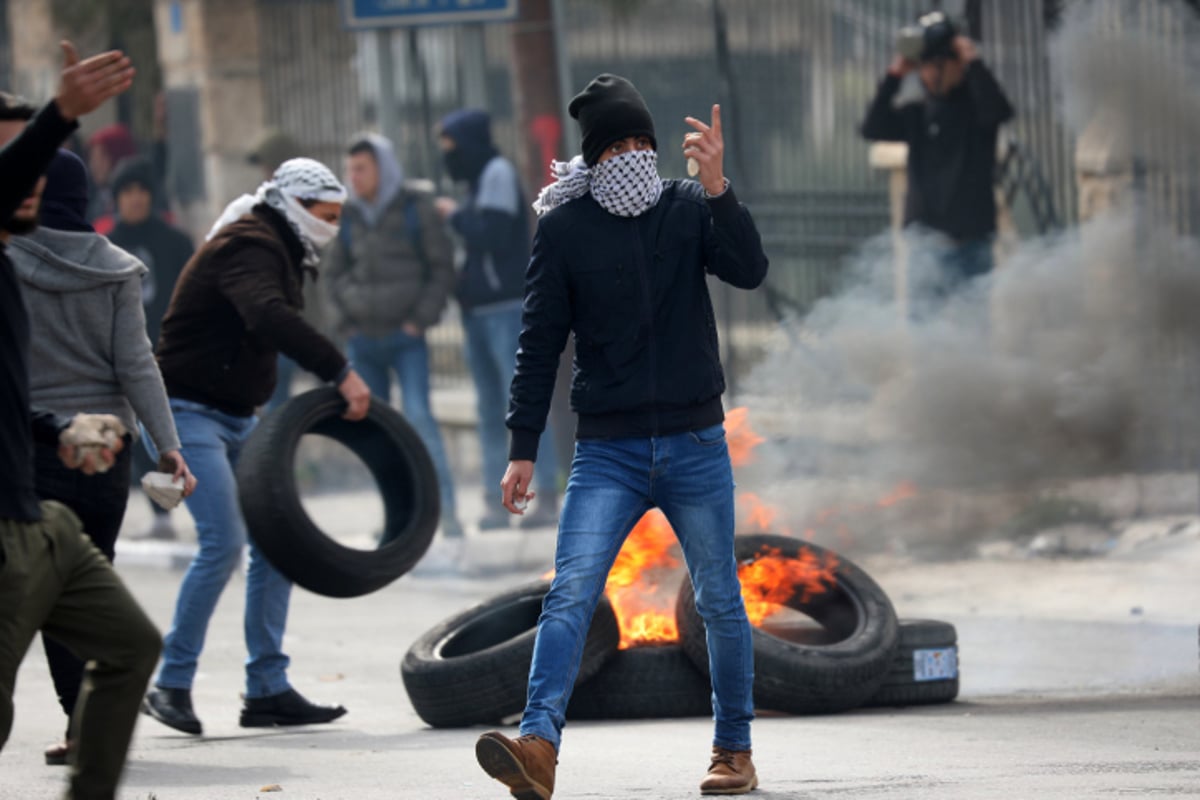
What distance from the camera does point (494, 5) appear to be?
35.3 feet

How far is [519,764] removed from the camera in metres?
4.92

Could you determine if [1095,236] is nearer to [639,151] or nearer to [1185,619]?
[1185,619]

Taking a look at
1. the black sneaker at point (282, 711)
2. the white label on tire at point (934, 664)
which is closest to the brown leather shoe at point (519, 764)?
the white label on tire at point (934, 664)

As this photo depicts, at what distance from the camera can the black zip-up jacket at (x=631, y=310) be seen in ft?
17.1

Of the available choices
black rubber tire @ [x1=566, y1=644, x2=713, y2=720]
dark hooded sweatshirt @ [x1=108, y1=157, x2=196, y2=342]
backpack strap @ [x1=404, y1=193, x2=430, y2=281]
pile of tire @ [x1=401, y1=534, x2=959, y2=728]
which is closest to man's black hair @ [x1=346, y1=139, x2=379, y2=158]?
backpack strap @ [x1=404, y1=193, x2=430, y2=281]

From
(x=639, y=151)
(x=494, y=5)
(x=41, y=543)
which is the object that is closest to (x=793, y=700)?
(x=639, y=151)

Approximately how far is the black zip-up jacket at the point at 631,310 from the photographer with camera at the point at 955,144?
5132 mm

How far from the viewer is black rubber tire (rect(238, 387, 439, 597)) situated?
669 cm

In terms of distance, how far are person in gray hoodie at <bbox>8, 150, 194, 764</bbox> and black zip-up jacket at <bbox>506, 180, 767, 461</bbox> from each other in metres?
1.10

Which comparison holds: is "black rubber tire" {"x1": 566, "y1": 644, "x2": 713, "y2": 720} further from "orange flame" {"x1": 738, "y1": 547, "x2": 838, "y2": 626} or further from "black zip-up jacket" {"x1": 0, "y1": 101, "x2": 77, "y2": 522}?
"black zip-up jacket" {"x1": 0, "y1": 101, "x2": 77, "y2": 522}

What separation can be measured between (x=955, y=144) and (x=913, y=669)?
4175mm

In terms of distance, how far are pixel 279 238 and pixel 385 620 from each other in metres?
3.00

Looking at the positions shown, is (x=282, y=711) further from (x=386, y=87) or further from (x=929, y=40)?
(x=386, y=87)

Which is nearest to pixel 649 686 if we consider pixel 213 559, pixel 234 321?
pixel 213 559
